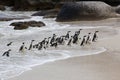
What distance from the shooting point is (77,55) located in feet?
32.3

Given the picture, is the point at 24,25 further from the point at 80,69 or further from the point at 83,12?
the point at 80,69

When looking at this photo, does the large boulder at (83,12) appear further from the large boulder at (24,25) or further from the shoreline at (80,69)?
the shoreline at (80,69)

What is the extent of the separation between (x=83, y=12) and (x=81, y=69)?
1248 cm

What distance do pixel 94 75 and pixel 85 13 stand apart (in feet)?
42.8

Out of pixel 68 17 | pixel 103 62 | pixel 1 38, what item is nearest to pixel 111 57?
pixel 103 62

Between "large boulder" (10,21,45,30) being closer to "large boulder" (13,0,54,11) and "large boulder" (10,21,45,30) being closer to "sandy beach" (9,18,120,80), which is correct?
"sandy beach" (9,18,120,80)

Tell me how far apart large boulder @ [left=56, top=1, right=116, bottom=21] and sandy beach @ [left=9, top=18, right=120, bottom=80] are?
10321 millimetres

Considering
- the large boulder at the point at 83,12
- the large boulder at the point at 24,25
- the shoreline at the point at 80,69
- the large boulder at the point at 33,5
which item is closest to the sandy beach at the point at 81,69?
the shoreline at the point at 80,69

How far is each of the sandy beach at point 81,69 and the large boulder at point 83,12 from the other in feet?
33.9

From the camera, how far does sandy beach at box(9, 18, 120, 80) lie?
7.44 metres

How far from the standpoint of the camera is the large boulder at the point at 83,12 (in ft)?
66.7

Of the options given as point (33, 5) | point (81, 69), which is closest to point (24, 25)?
point (81, 69)

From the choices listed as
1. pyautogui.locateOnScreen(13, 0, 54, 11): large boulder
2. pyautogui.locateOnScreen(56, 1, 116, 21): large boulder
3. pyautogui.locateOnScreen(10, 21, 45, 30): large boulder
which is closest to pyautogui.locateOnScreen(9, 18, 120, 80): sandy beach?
pyautogui.locateOnScreen(10, 21, 45, 30): large boulder

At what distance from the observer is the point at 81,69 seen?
8.16 m
